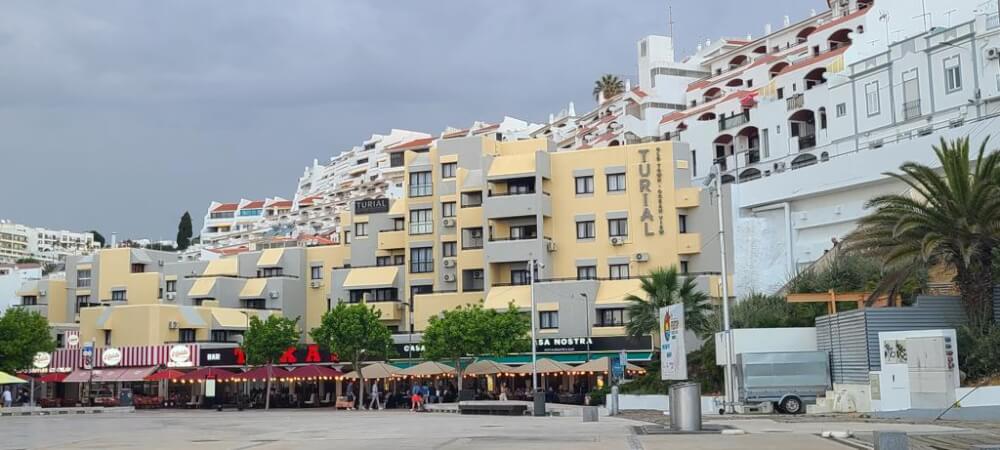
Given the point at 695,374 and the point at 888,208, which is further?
the point at 695,374

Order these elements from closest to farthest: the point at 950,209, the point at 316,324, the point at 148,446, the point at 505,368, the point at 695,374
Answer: the point at 148,446
the point at 950,209
the point at 695,374
the point at 505,368
the point at 316,324

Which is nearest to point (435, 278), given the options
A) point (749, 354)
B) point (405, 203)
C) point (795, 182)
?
point (405, 203)

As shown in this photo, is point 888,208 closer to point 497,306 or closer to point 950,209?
point 950,209

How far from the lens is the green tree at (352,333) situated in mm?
64312

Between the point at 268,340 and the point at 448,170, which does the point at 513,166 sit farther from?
the point at 268,340

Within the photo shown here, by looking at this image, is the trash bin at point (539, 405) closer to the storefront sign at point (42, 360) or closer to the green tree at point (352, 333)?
the green tree at point (352, 333)

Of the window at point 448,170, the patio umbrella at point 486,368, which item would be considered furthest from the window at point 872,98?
the patio umbrella at point 486,368

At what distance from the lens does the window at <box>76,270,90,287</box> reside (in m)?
92.1

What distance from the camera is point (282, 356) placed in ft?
225

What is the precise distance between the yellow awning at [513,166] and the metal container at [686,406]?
43695 millimetres

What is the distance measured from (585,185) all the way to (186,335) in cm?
2939

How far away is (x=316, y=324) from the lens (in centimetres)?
8538

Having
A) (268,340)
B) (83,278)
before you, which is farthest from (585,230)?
(83,278)

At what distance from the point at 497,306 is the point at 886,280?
33218 millimetres
